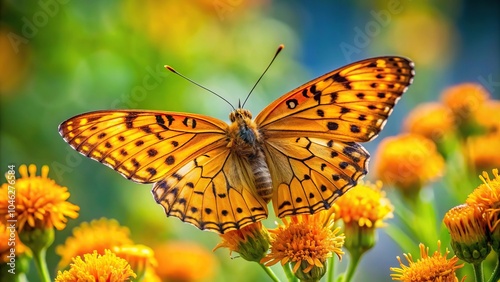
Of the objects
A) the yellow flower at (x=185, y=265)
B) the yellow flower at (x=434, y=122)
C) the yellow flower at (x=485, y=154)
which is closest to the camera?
the yellow flower at (x=485, y=154)

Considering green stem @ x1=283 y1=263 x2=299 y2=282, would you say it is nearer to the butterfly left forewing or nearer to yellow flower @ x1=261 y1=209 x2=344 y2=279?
yellow flower @ x1=261 y1=209 x2=344 y2=279

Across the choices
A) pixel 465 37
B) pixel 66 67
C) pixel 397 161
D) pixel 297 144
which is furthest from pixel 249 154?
pixel 465 37

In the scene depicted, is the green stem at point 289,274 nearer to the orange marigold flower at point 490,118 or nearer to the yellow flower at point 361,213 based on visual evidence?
the yellow flower at point 361,213

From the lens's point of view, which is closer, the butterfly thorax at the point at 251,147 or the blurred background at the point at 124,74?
the butterfly thorax at the point at 251,147

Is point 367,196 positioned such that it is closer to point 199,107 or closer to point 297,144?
→ point 297,144

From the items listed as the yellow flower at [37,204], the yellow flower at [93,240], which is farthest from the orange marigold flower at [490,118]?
the yellow flower at [37,204]
